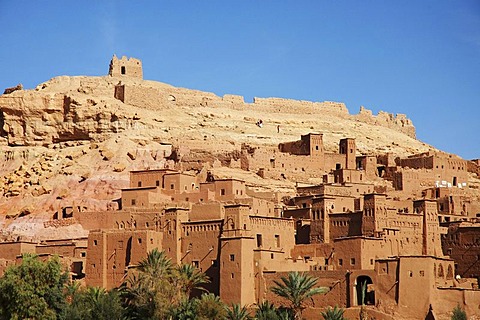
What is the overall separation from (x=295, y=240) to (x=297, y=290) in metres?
7.49

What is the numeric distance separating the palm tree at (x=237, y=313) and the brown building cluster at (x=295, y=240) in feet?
4.01

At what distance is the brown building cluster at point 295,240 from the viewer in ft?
165

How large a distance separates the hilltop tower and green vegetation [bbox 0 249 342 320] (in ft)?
104

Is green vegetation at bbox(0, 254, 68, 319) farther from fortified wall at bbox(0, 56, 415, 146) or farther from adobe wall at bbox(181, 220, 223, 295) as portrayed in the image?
fortified wall at bbox(0, 56, 415, 146)

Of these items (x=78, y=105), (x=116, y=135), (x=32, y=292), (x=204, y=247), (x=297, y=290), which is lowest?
(x=32, y=292)

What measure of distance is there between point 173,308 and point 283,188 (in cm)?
1611

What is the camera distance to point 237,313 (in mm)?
48906

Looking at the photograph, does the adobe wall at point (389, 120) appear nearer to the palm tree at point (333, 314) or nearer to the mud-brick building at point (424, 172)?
the mud-brick building at point (424, 172)

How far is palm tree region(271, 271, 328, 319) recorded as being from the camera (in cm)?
4959

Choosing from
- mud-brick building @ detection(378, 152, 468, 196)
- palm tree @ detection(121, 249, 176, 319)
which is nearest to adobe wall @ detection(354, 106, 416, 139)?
mud-brick building @ detection(378, 152, 468, 196)

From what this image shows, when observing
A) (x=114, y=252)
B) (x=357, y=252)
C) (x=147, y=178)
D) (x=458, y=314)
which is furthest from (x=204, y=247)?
(x=458, y=314)

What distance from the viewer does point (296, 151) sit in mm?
69938

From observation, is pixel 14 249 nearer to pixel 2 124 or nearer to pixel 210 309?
pixel 210 309

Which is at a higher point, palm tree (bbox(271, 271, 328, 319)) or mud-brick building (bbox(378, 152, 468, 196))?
mud-brick building (bbox(378, 152, 468, 196))
